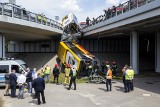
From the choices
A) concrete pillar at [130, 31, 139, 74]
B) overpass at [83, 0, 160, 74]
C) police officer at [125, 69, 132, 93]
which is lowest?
police officer at [125, 69, 132, 93]

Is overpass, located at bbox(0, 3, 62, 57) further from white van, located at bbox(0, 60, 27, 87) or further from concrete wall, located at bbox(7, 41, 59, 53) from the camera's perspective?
concrete wall, located at bbox(7, 41, 59, 53)

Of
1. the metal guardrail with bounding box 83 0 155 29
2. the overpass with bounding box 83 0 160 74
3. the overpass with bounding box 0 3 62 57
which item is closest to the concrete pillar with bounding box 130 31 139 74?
the overpass with bounding box 83 0 160 74

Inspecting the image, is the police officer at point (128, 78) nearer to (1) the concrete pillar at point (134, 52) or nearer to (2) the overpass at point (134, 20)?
(2) the overpass at point (134, 20)

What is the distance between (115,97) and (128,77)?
6.97ft

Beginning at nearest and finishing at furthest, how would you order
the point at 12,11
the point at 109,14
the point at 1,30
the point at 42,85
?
the point at 42,85 < the point at 12,11 < the point at 1,30 < the point at 109,14

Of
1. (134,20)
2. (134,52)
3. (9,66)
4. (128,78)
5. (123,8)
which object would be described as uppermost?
(123,8)

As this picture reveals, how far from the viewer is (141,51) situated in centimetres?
4306

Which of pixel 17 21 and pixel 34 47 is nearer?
pixel 17 21

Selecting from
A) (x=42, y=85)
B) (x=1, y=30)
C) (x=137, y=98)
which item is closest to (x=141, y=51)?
(x=1, y=30)

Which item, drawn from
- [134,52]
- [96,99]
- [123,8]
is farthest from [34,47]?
[96,99]

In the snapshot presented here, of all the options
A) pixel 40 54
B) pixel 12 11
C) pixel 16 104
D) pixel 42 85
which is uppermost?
pixel 12 11

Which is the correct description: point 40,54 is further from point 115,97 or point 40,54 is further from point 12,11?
point 115,97

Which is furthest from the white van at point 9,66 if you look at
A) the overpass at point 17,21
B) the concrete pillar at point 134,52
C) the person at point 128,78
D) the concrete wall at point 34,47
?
the concrete wall at point 34,47

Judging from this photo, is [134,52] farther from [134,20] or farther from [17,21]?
[17,21]
